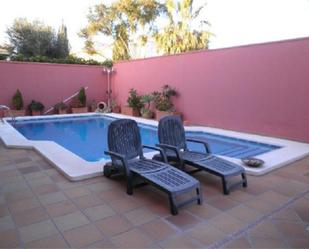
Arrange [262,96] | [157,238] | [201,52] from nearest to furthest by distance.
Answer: [157,238] < [262,96] < [201,52]

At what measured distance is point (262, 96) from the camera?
7.82 metres

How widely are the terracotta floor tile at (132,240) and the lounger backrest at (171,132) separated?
2.05 meters

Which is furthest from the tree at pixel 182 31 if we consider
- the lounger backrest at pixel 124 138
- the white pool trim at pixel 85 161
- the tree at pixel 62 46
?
the lounger backrest at pixel 124 138

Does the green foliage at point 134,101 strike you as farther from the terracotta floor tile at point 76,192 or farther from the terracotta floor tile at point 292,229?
the terracotta floor tile at point 292,229

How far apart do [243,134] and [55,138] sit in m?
5.82

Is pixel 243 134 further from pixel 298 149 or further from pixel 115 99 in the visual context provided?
pixel 115 99

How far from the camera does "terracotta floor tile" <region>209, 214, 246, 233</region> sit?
288 cm

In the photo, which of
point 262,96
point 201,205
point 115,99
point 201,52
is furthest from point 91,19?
point 201,205

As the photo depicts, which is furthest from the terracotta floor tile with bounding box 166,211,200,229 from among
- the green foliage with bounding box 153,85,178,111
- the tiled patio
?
the green foliage with bounding box 153,85,178,111

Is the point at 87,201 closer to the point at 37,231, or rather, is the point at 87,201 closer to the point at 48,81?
the point at 37,231

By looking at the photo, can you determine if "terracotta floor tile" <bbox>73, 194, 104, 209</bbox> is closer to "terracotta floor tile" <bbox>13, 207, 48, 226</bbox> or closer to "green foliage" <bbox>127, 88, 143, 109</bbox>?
"terracotta floor tile" <bbox>13, 207, 48, 226</bbox>

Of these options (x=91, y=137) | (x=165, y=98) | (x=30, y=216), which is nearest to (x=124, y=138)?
(x=30, y=216)

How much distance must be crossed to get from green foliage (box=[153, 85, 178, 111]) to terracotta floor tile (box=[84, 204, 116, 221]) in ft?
24.5

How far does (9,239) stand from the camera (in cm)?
264
